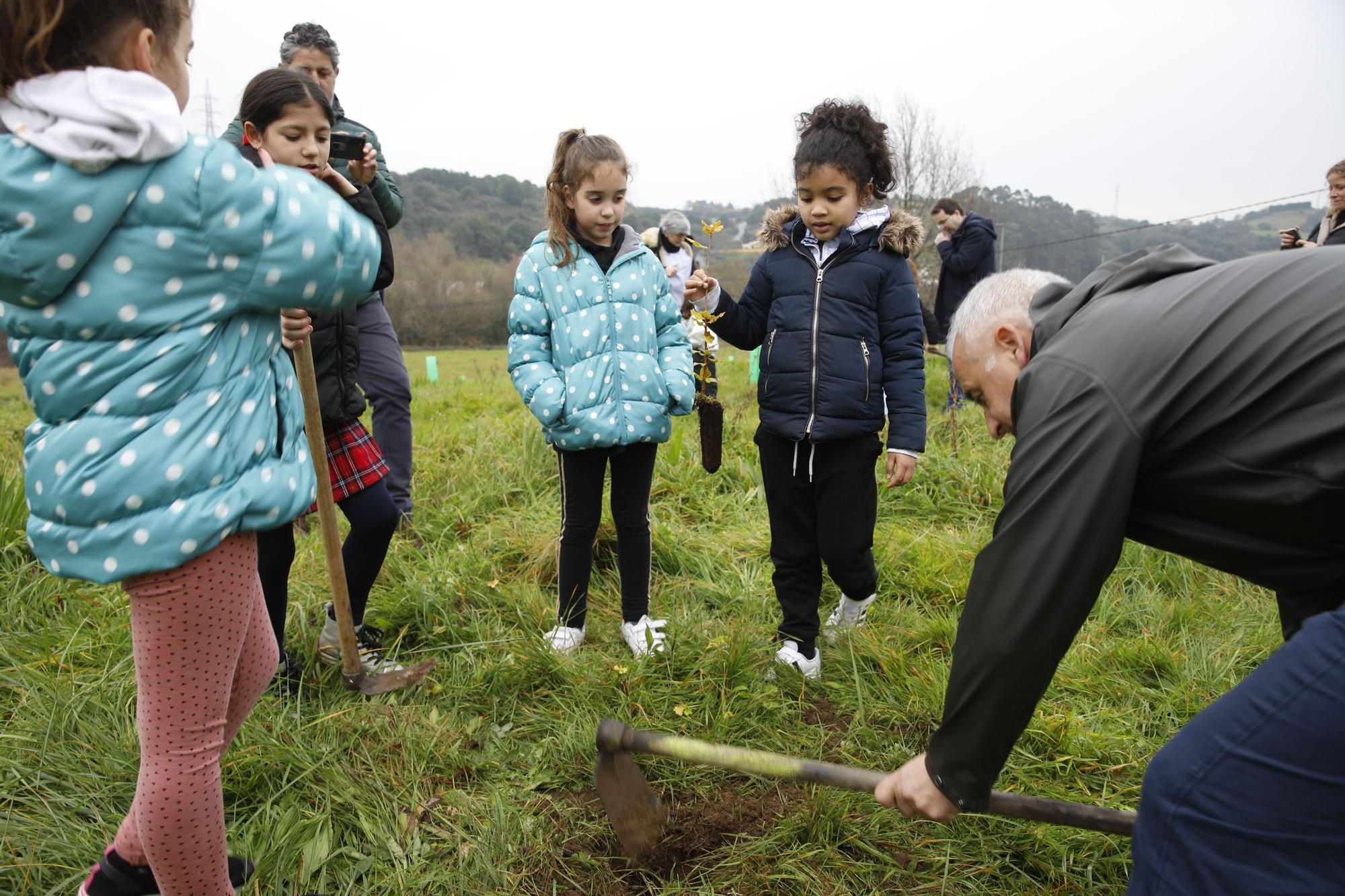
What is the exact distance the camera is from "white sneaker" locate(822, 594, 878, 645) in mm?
3002

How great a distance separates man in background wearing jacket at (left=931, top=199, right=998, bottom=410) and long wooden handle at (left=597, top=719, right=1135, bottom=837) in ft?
18.7

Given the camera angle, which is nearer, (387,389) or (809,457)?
(809,457)

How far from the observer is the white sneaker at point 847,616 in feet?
9.85

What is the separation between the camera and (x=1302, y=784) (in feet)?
3.61

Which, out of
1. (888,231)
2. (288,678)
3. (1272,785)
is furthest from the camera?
(888,231)

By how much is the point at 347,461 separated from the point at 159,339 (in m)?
1.25

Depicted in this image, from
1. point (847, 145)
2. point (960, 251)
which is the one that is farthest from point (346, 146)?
point (960, 251)

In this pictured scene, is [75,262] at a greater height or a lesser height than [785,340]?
greater

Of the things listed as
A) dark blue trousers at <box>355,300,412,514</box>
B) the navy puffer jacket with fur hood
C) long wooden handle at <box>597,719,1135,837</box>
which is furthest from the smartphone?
long wooden handle at <box>597,719,1135,837</box>

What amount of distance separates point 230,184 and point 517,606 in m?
2.11

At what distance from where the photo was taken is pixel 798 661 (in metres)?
2.83

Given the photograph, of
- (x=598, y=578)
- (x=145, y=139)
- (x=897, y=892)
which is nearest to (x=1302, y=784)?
(x=897, y=892)

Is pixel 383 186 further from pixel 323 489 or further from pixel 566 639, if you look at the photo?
pixel 566 639

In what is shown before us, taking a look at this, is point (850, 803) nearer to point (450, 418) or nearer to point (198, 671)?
point (198, 671)
